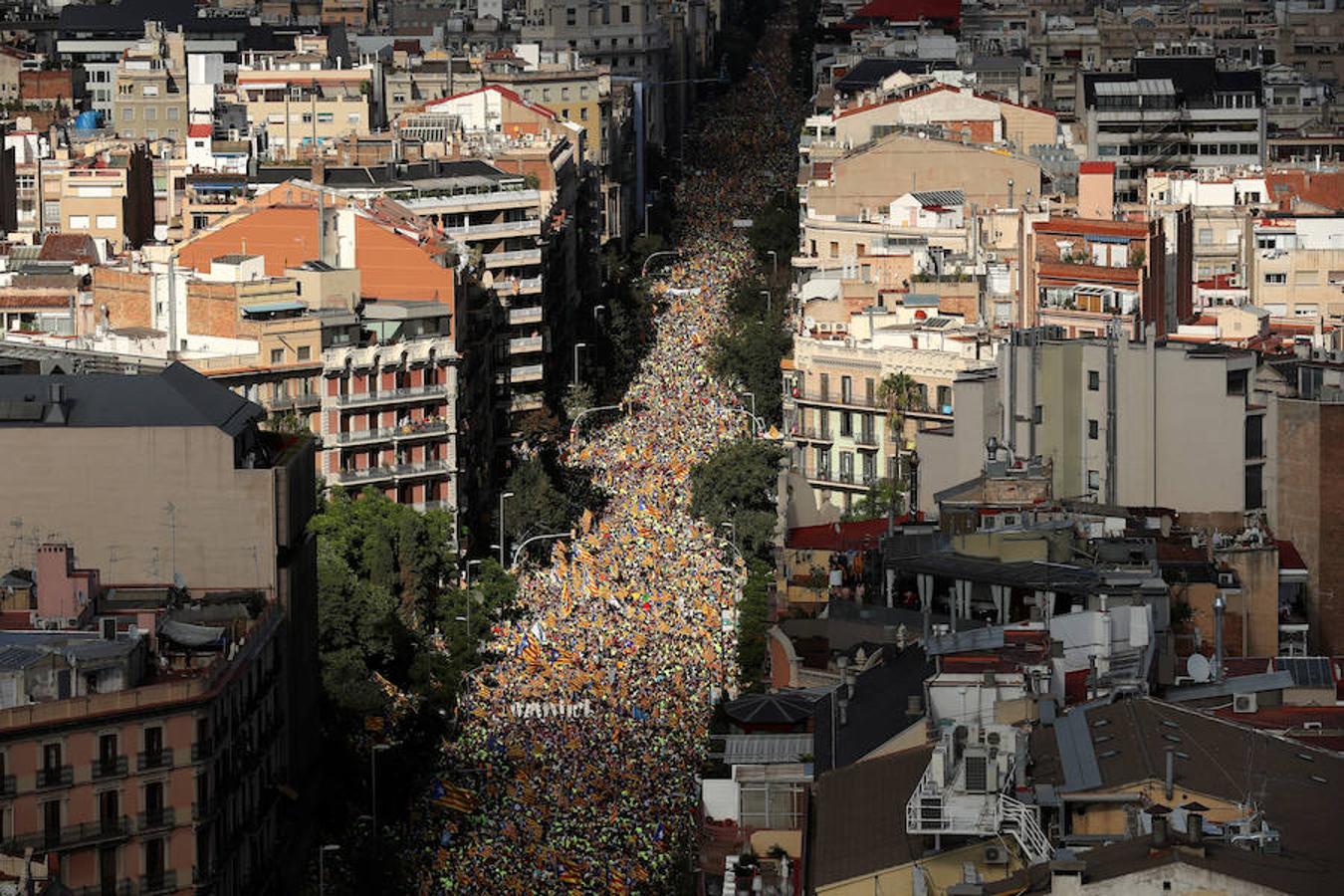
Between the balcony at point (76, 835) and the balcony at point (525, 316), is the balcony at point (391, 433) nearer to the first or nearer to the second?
the balcony at point (525, 316)

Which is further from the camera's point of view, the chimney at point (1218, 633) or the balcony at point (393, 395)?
the balcony at point (393, 395)

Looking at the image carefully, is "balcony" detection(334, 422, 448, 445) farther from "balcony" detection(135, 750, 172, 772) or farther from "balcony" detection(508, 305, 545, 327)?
"balcony" detection(135, 750, 172, 772)

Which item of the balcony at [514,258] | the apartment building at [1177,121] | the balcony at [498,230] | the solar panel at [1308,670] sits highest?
the apartment building at [1177,121]

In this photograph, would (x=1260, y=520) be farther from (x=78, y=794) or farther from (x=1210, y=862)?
(x=1210, y=862)

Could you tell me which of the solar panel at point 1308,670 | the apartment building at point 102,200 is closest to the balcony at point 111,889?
the solar panel at point 1308,670

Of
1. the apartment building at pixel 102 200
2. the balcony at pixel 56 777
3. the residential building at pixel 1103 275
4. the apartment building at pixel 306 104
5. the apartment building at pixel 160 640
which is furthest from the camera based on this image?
the apartment building at pixel 306 104

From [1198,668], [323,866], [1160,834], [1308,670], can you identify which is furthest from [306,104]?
[1160,834]

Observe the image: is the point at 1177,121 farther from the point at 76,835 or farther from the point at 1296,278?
the point at 76,835
